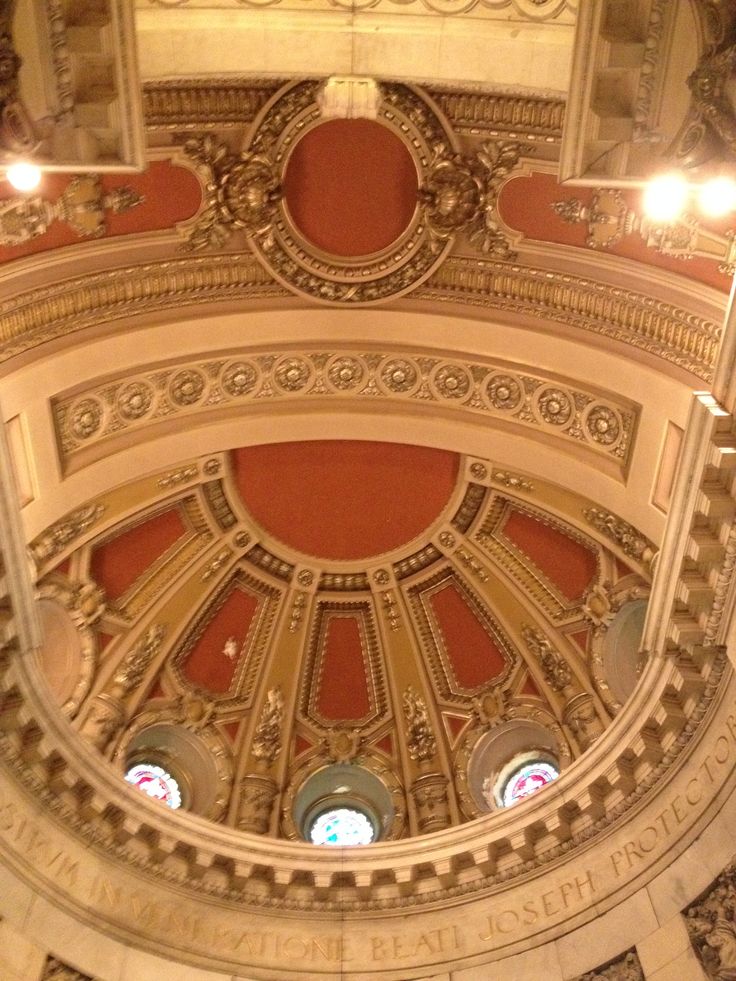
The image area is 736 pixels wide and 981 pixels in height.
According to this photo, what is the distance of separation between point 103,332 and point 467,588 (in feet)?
18.1

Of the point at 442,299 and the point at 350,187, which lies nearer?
the point at 350,187

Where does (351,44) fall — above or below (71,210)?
below

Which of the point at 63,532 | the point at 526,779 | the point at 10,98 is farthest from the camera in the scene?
the point at 526,779

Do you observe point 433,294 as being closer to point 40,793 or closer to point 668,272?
point 668,272

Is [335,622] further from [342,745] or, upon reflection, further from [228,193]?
[228,193]

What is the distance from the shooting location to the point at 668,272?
9945 millimetres

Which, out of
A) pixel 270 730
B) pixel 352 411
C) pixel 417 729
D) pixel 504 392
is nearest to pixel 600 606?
pixel 504 392

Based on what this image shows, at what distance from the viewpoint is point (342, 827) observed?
1290cm

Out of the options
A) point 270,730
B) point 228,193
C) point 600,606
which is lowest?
point 600,606

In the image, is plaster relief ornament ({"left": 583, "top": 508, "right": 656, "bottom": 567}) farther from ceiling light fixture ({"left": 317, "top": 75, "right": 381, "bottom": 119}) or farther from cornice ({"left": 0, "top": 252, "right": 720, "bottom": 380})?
ceiling light fixture ({"left": 317, "top": 75, "right": 381, "bottom": 119})

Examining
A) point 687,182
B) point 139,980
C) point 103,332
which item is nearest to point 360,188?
point 103,332

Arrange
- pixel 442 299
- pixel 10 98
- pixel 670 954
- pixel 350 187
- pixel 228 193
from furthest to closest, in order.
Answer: pixel 442 299, pixel 350 187, pixel 228 193, pixel 670 954, pixel 10 98

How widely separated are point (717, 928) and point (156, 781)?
21.8 feet

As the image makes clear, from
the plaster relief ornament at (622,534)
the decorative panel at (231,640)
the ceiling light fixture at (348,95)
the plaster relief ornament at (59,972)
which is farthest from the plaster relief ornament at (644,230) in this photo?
the plaster relief ornament at (59,972)
